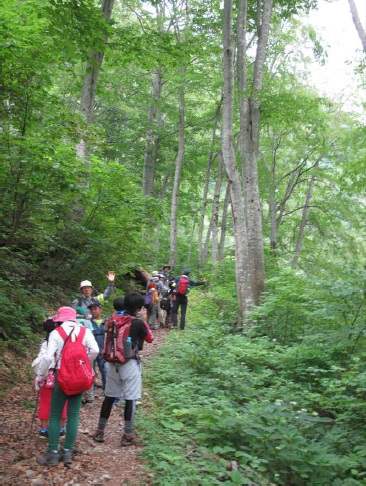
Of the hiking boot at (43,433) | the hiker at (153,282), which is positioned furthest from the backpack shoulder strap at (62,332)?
the hiker at (153,282)

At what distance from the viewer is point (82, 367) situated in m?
4.25

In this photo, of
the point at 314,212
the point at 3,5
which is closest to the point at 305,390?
the point at 3,5

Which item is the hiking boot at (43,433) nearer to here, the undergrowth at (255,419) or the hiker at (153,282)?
the undergrowth at (255,419)

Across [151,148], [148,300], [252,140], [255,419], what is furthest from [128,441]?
[151,148]

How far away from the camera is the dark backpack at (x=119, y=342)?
5.02 m

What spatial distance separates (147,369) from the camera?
8570mm

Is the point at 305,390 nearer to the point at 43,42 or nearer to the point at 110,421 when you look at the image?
the point at 110,421

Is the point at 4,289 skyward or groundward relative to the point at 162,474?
skyward

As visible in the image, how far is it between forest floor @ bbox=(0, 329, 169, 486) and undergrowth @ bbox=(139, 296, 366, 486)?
0.26m

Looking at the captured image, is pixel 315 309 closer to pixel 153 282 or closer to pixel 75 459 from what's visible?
pixel 75 459

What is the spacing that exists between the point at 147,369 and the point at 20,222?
3.84 metres

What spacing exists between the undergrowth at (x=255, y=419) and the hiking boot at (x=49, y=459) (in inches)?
39.5


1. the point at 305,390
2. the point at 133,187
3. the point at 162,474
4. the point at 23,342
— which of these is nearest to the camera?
the point at 162,474

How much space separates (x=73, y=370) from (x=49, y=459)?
98 centimetres
